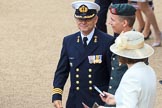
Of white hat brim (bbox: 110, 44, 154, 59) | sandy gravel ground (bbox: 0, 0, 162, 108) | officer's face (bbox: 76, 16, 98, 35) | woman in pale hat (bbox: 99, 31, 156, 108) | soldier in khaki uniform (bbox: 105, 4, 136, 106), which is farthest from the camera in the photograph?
sandy gravel ground (bbox: 0, 0, 162, 108)

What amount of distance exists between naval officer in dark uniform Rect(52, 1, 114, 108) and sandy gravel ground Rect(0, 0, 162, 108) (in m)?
2.02

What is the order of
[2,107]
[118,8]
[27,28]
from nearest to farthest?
[118,8], [2,107], [27,28]

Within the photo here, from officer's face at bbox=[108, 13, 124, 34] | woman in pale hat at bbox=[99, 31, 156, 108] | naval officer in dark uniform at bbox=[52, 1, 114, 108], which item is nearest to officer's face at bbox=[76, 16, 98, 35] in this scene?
naval officer in dark uniform at bbox=[52, 1, 114, 108]

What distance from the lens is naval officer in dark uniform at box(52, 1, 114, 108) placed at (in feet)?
13.9

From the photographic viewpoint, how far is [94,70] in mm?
4227

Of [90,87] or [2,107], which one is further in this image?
Answer: [2,107]

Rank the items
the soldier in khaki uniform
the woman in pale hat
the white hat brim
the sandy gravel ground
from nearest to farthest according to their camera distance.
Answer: the woman in pale hat, the white hat brim, the soldier in khaki uniform, the sandy gravel ground

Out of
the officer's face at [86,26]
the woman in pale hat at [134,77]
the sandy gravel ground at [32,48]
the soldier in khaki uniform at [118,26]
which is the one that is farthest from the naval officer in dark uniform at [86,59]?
the sandy gravel ground at [32,48]

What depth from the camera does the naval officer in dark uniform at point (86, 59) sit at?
423 centimetres

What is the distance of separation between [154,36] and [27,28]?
231 centimetres

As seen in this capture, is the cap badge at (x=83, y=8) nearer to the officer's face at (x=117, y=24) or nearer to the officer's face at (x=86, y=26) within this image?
the officer's face at (x=86, y=26)

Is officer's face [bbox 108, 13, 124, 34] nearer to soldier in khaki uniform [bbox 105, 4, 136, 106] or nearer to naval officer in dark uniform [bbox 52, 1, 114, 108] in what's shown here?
soldier in khaki uniform [bbox 105, 4, 136, 106]

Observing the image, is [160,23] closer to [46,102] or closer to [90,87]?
[46,102]

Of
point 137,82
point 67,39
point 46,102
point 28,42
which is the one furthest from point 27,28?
point 137,82
